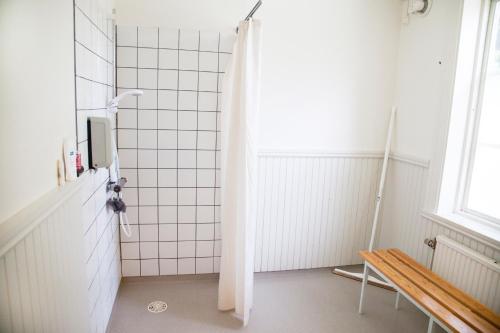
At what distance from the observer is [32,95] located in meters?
Answer: 1.10

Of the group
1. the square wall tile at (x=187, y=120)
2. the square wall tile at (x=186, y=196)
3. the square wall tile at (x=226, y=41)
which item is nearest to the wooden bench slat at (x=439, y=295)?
the square wall tile at (x=186, y=196)

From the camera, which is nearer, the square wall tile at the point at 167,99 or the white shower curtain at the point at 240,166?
the white shower curtain at the point at 240,166

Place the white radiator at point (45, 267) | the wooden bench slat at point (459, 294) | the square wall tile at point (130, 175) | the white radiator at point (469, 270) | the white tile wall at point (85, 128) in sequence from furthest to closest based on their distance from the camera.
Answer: the square wall tile at point (130, 175), the white radiator at point (469, 270), the wooden bench slat at point (459, 294), the white tile wall at point (85, 128), the white radiator at point (45, 267)

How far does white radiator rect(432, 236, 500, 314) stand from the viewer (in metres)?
1.93

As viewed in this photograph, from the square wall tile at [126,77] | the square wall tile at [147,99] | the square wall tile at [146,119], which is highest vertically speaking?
the square wall tile at [126,77]

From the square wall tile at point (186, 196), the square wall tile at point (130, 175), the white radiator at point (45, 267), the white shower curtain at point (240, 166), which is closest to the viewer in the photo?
the white radiator at point (45, 267)

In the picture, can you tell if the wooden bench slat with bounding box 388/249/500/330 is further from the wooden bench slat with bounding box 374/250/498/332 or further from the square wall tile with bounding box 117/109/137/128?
the square wall tile with bounding box 117/109/137/128

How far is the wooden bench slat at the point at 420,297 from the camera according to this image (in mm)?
1667

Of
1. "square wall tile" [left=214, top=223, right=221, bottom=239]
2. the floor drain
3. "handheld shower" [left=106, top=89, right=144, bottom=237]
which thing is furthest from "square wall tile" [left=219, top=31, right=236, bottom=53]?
the floor drain

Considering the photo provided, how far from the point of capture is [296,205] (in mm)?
2889

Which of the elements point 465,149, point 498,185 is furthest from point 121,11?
point 498,185

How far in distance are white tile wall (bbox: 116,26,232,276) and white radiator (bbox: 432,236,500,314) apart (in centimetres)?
170

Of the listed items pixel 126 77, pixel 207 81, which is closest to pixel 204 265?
pixel 207 81

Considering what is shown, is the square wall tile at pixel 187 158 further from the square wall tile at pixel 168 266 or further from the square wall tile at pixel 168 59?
the square wall tile at pixel 168 266
